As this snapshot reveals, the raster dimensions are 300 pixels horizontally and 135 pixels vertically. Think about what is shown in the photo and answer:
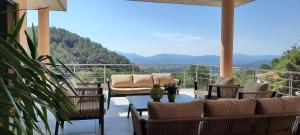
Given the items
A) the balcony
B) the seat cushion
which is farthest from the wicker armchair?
the seat cushion

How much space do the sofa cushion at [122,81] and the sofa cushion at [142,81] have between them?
11 centimetres

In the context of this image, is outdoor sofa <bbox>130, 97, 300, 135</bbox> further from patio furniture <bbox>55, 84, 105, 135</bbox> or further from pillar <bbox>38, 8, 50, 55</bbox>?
pillar <bbox>38, 8, 50, 55</bbox>

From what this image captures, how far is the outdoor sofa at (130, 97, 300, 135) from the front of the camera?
2.20 metres

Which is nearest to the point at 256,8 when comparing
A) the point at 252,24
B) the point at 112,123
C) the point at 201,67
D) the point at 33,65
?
the point at 252,24

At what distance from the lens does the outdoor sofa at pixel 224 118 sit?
2201mm

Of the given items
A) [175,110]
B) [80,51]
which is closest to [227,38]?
[175,110]

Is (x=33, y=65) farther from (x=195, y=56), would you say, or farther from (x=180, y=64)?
(x=195, y=56)

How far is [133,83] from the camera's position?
5.92 meters

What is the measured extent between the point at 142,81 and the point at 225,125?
3730 mm

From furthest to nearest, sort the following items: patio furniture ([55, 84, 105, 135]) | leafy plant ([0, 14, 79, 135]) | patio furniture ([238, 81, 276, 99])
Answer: patio furniture ([238, 81, 276, 99]), patio furniture ([55, 84, 105, 135]), leafy plant ([0, 14, 79, 135])

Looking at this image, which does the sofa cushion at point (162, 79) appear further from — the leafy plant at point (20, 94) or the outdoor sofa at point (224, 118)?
the leafy plant at point (20, 94)

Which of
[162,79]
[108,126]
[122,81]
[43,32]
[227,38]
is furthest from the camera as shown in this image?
[43,32]

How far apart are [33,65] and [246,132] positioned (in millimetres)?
2059

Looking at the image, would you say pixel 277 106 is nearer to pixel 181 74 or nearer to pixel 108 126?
pixel 108 126
